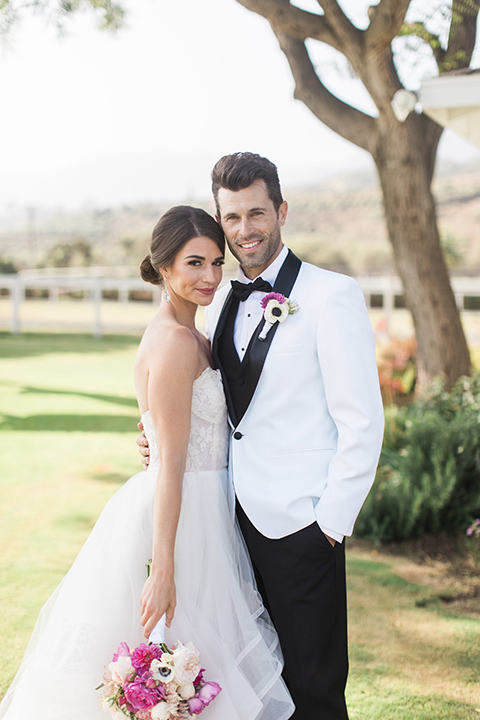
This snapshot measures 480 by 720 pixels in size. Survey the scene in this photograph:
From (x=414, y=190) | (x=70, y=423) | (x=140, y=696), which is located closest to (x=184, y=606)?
(x=140, y=696)

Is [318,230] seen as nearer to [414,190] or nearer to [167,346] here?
[414,190]

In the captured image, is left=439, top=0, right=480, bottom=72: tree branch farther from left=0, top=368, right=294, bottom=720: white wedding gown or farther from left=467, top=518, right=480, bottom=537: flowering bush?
left=0, top=368, right=294, bottom=720: white wedding gown

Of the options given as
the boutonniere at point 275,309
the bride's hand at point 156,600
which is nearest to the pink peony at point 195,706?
the bride's hand at point 156,600

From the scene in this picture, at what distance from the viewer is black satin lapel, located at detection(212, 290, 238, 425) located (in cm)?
226

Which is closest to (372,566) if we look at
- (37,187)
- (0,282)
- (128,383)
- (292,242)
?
(128,383)

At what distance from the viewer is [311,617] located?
84.3 inches

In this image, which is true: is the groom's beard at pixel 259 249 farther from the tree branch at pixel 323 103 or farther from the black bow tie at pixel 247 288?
the tree branch at pixel 323 103

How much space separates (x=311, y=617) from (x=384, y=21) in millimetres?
4427

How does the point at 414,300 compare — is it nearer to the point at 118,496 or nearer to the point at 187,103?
the point at 118,496

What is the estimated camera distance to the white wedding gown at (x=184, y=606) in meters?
1.94

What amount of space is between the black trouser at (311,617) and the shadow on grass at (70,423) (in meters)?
6.16

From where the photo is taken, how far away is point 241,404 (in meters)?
2.21

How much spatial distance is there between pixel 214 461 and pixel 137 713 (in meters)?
0.87

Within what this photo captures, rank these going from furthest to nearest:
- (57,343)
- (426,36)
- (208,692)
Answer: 1. (57,343)
2. (426,36)
3. (208,692)
